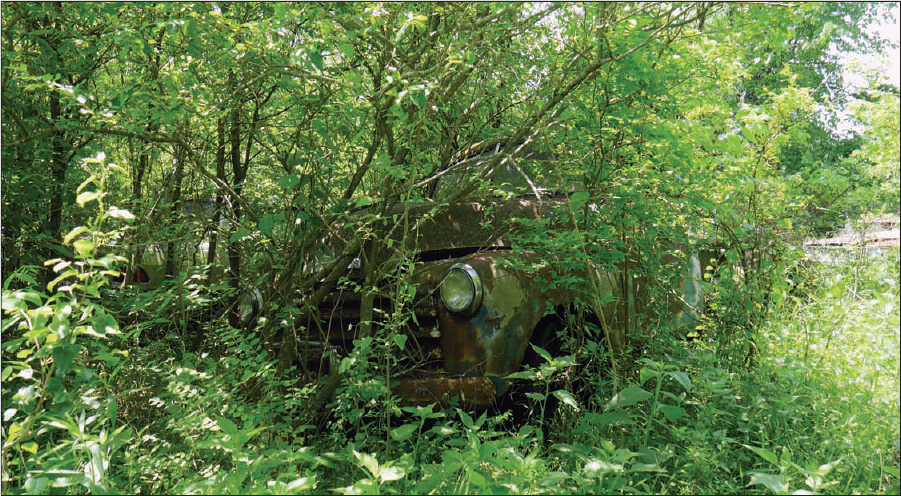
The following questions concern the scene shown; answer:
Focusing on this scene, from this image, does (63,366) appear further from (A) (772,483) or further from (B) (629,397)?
(A) (772,483)

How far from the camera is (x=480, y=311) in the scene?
10.7 ft

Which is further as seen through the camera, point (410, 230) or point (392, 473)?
point (410, 230)

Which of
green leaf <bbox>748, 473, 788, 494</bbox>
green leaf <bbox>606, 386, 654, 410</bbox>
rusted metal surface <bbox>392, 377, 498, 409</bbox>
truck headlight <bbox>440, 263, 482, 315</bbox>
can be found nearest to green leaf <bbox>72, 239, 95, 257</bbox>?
rusted metal surface <bbox>392, 377, 498, 409</bbox>

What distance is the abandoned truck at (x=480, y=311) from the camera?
3168 mm

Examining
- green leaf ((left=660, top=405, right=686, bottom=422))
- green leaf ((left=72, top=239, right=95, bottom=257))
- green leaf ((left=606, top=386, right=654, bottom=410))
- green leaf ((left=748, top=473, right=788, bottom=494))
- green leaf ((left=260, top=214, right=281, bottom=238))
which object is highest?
green leaf ((left=260, top=214, right=281, bottom=238))

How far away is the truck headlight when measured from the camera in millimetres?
3250

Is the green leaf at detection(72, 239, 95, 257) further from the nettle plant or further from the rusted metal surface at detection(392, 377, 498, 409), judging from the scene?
the rusted metal surface at detection(392, 377, 498, 409)

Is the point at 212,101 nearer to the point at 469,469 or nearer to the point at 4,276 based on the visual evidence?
the point at 4,276

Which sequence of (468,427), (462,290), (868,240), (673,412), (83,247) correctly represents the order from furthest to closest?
(868,240), (462,290), (468,427), (673,412), (83,247)

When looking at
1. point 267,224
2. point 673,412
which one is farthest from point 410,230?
point 673,412

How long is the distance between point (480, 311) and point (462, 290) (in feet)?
0.49

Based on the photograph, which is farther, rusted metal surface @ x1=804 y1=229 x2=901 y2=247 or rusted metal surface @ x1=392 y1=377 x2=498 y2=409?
rusted metal surface @ x1=392 y1=377 x2=498 y2=409

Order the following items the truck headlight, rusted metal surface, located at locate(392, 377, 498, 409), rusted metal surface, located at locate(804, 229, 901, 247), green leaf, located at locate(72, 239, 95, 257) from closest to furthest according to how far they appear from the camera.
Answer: green leaf, located at locate(72, 239, 95, 257), rusted metal surface, located at locate(804, 229, 901, 247), rusted metal surface, located at locate(392, 377, 498, 409), the truck headlight

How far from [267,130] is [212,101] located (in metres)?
0.42
